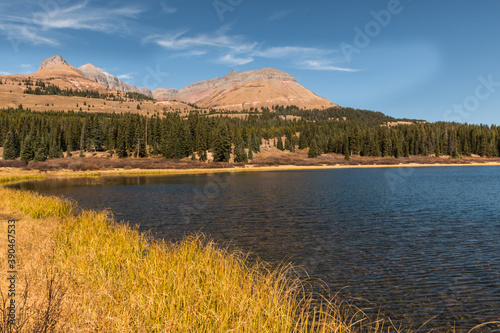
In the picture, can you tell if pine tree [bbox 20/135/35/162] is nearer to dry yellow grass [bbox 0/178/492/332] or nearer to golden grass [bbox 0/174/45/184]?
golden grass [bbox 0/174/45/184]

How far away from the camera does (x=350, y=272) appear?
1267 cm

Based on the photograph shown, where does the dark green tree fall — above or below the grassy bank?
above

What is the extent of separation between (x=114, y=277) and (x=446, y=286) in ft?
35.7

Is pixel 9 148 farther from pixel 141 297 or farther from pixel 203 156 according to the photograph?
pixel 141 297

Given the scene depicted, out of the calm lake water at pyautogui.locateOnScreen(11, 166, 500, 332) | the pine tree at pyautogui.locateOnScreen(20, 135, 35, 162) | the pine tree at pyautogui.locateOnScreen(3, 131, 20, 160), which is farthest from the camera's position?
the pine tree at pyautogui.locateOnScreen(3, 131, 20, 160)

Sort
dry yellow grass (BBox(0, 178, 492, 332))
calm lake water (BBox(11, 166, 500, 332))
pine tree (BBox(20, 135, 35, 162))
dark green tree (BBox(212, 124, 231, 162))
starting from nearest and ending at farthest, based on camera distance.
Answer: dry yellow grass (BBox(0, 178, 492, 332)), calm lake water (BBox(11, 166, 500, 332)), pine tree (BBox(20, 135, 35, 162)), dark green tree (BBox(212, 124, 231, 162))

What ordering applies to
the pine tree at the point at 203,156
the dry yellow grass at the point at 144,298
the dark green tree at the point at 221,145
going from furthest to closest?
the pine tree at the point at 203,156
the dark green tree at the point at 221,145
the dry yellow grass at the point at 144,298

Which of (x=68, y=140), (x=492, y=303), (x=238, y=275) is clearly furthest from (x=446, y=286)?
(x=68, y=140)

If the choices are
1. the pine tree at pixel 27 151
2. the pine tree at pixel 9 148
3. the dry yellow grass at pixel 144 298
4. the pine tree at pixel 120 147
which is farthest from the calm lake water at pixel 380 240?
the pine tree at pixel 9 148

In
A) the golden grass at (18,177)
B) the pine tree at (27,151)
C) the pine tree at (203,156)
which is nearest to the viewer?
the golden grass at (18,177)

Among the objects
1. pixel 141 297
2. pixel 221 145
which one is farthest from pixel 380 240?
pixel 221 145

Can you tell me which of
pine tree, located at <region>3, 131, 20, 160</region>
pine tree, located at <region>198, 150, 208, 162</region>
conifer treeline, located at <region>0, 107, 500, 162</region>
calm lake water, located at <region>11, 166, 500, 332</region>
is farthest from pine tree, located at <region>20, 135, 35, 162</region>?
calm lake water, located at <region>11, 166, 500, 332</region>

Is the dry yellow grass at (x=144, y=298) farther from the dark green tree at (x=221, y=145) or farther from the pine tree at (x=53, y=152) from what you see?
the pine tree at (x=53, y=152)

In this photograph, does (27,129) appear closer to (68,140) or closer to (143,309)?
(68,140)
